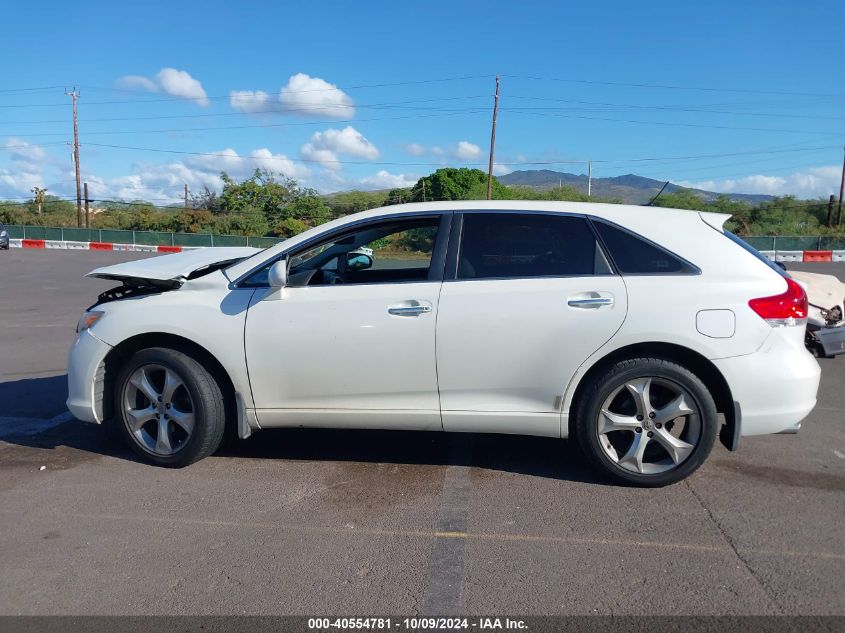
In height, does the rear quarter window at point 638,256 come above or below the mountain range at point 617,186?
below

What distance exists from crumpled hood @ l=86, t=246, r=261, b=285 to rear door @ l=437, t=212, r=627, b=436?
1.85m

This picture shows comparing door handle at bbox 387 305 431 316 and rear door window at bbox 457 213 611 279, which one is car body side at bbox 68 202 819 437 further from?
door handle at bbox 387 305 431 316

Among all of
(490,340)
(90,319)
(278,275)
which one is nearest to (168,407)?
(90,319)

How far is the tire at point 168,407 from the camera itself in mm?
4422

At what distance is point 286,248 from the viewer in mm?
4469

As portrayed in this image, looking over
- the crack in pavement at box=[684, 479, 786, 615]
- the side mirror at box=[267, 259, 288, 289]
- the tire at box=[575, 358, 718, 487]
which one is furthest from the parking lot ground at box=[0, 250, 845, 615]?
the side mirror at box=[267, 259, 288, 289]

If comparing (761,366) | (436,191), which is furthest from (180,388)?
(436,191)

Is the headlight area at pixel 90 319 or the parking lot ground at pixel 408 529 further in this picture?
the headlight area at pixel 90 319

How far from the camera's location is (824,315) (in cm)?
664

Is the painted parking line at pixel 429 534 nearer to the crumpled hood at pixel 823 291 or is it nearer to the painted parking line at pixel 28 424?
the painted parking line at pixel 28 424

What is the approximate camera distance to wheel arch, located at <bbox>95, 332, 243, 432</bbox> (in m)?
4.52

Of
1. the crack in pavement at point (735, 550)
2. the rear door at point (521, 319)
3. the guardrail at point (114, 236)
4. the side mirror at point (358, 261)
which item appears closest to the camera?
the crack in pavement at point (735, 550)

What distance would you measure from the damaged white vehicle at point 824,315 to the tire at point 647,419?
1.96 metres

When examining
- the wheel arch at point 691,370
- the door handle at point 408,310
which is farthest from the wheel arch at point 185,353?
the wheel arch at point 691,370
